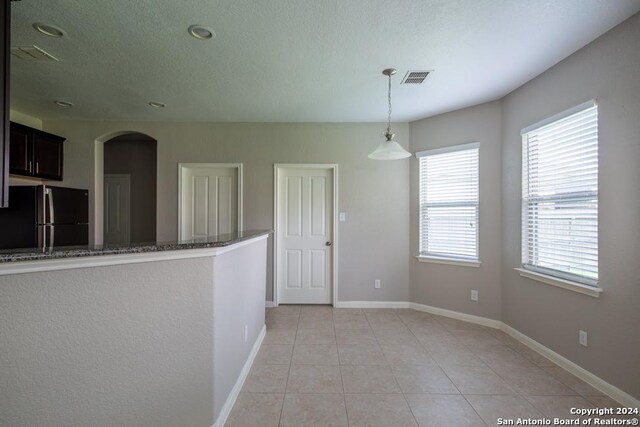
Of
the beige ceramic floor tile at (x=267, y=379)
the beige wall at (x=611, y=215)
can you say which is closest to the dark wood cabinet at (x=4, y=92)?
the beige ceramic floor tile at (x=267, y=379)

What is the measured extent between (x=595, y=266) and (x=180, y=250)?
9.75ft

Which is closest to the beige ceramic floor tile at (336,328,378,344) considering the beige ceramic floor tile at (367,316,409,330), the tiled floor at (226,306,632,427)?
the tiled floor at (226,306,632,427)

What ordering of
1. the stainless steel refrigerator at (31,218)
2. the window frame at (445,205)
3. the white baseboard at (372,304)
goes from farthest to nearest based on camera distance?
the white baseboard at (372,304)
the window frame at (445,205)
the stainless steel refrigerator at (31,218)

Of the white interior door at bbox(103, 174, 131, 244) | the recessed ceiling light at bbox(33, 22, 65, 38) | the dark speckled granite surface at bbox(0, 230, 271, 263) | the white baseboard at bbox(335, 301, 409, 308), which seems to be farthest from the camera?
the white interior door at bbox(103, 174, 131, 244)

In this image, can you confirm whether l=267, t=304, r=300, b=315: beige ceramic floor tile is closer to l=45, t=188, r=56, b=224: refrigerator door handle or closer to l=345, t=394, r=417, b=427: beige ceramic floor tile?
l=345, t=394, r=417, b=427: beige ceramic floor tile

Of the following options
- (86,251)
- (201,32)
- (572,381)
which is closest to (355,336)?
(572,381)

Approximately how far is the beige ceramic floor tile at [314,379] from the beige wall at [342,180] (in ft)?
5.56

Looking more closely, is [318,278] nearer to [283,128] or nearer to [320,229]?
[320,229]

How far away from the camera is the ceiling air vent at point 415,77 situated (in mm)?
2635

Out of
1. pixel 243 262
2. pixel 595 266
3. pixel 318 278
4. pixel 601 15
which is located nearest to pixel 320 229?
pixel 318 278

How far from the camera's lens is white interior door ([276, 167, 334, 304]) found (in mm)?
4148

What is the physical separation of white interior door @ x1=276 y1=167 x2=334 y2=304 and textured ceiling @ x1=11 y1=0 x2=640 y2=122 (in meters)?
1.11

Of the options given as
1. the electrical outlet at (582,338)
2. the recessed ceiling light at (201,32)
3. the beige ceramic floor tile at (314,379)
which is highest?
the recessed ceiling light at (201,32)

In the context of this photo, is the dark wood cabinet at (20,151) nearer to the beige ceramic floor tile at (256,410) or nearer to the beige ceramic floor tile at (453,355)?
the beige ceramic floor tile at (256,410)
